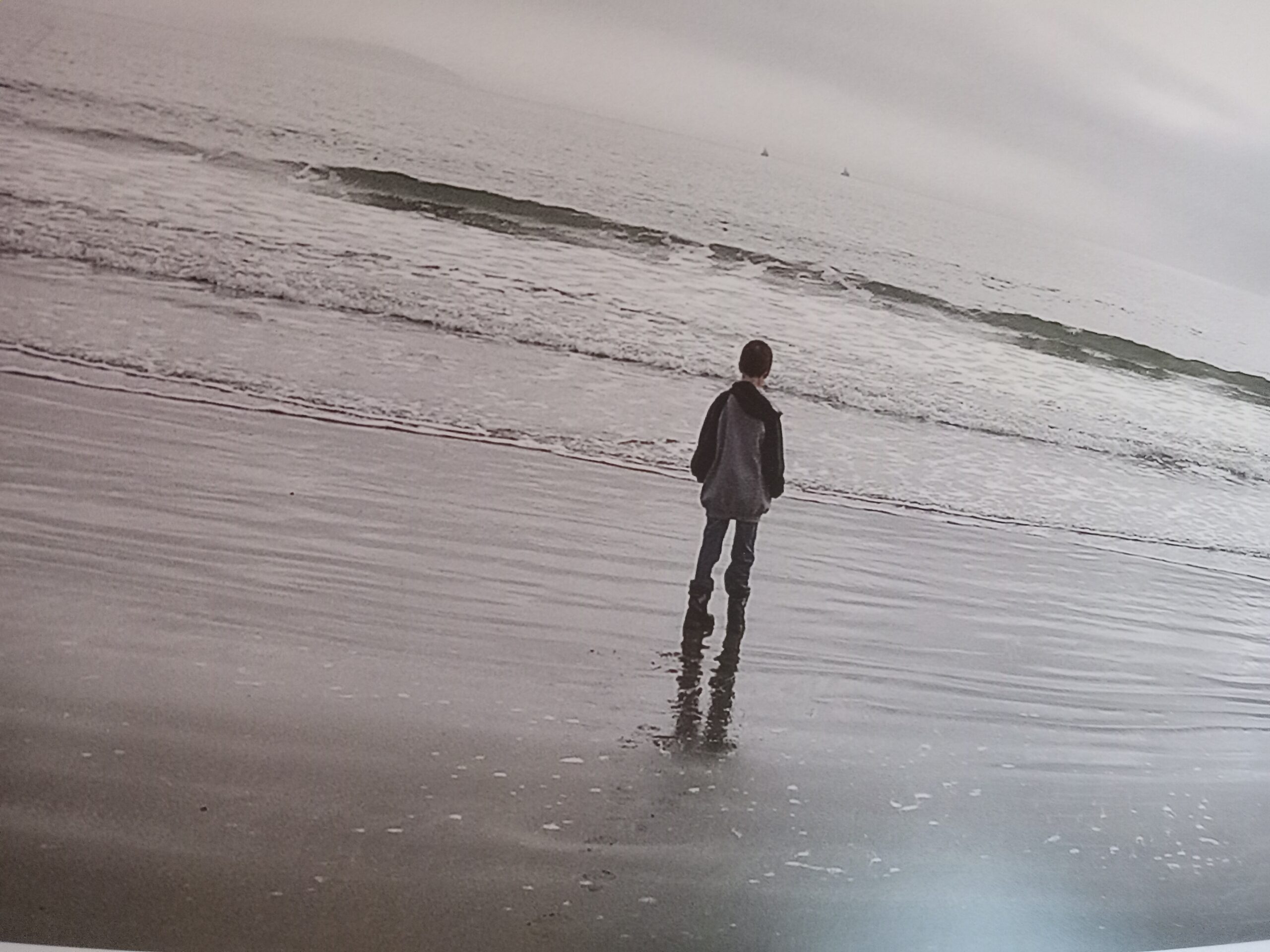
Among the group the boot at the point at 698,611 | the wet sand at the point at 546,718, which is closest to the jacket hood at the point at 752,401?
the wet sand at the point at 546,718

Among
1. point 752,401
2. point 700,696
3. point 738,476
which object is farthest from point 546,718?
point 752,401

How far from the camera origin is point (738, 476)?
200 centimetres

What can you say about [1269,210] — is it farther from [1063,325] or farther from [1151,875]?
[1151,875]

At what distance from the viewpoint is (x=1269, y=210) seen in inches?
99.0

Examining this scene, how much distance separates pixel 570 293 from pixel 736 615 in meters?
0.59

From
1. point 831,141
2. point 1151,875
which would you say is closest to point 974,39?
point 831,141

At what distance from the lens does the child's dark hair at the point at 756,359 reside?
203 cm

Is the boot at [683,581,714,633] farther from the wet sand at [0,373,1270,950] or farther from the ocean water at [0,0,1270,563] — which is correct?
the ocean water at [0,0,1270,563]

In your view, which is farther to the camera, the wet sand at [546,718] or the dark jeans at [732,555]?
the dark jeans at [732,555]

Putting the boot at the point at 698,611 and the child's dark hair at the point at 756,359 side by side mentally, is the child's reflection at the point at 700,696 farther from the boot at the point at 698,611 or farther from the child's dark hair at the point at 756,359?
the child's dark hair at the point at 756,359

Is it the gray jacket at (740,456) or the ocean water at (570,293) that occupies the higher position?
the ocean water at (570,293)

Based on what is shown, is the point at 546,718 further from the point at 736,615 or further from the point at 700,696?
the point at 736,615

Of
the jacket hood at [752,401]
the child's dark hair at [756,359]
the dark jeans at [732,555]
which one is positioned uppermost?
the child's dark hair at [756,359]

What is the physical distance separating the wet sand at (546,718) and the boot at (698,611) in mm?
19
